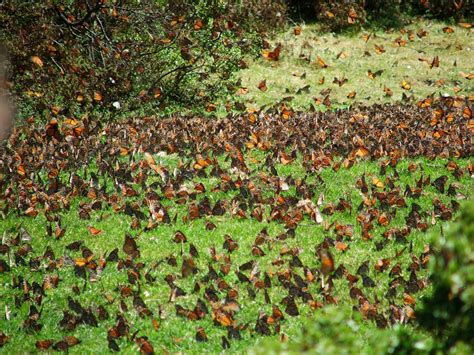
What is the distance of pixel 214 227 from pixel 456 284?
3770mm

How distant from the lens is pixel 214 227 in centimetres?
598

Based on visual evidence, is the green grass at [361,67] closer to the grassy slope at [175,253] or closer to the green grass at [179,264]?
the grassy slope at [175,253]

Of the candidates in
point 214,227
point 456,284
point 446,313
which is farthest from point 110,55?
point 456,284

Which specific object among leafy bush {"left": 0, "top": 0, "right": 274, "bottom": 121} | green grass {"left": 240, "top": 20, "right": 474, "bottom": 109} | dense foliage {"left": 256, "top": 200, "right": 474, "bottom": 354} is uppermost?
dense foliage {"left": 256, "top": 200, "right": 474, "bottom": 354}

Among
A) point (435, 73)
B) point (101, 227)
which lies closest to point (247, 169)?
point (101, 227)

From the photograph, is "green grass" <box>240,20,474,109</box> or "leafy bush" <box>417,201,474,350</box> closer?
"leafy bush" <box>417,201,474,350</box>

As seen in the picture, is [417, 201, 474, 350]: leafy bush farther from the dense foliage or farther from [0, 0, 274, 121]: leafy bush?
→ [0, 0, 274, 121]: leafy bush

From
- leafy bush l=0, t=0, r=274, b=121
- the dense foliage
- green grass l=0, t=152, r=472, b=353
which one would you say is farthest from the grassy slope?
leafy bush l=0, t=0, r=274, b=121

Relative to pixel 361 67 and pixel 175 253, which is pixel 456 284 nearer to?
pixel 175 253

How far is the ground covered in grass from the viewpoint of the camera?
4.76m

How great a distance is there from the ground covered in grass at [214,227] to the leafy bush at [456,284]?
0.52 metres

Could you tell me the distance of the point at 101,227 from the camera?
20.2ft

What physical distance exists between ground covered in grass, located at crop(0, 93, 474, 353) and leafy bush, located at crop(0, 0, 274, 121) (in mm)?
1037

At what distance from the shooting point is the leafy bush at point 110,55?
382 inches
